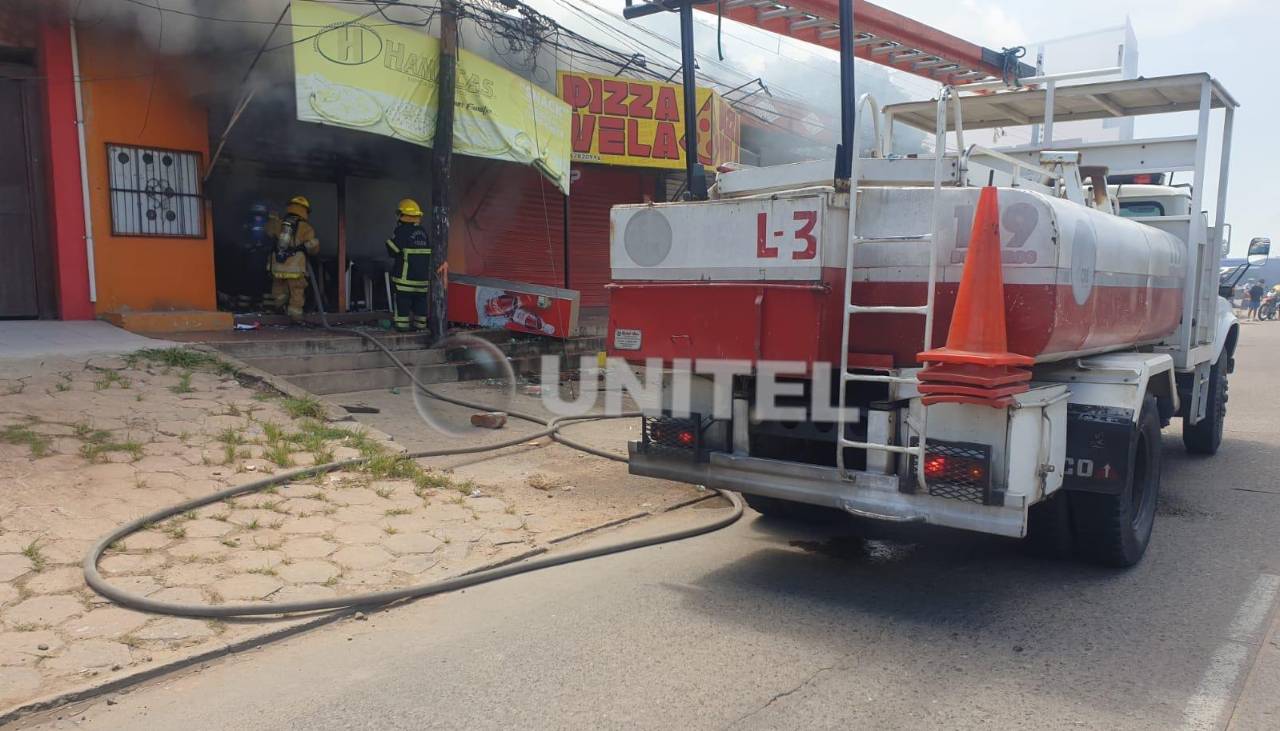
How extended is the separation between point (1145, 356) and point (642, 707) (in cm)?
375

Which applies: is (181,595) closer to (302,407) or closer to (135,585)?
(135,585)

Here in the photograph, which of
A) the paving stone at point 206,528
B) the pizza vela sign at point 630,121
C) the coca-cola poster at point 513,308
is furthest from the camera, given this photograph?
the pizza vela sign at point 630,121

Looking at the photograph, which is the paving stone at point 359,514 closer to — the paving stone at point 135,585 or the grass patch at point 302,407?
the paving stone at point 135,585

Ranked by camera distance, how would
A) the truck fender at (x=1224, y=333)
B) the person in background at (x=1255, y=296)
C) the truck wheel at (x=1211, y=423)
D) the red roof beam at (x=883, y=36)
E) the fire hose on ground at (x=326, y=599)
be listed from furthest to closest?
the person in background at (x=1255, y=296)
the red roof beam at (x=883, y=36)
the truck wheel at (x=1211, y=423)
the truck fender at (x=1224, y=333)
the fire hose on ground at (x=326, y=599)

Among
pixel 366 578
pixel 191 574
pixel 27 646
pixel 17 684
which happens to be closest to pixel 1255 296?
pixel 366 578

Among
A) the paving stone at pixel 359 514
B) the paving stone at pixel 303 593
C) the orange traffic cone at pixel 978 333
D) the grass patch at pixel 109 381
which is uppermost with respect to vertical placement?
the orange traffic cone at pixel 978 333

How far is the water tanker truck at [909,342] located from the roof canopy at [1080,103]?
1.73 metres

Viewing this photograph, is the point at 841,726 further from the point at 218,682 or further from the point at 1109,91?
the point at 1109,91

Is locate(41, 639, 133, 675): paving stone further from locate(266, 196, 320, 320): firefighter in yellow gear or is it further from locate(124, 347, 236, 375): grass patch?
locate(266, 196, 320, 320): firefighter in yellow gear

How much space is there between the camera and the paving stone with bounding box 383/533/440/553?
5.01m

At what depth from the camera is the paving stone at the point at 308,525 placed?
16.7ft

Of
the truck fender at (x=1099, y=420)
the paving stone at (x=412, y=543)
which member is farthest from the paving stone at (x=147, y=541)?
the truck fender at (x=1099, y=420)

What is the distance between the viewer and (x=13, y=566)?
4.21m

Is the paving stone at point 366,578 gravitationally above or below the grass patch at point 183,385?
below
